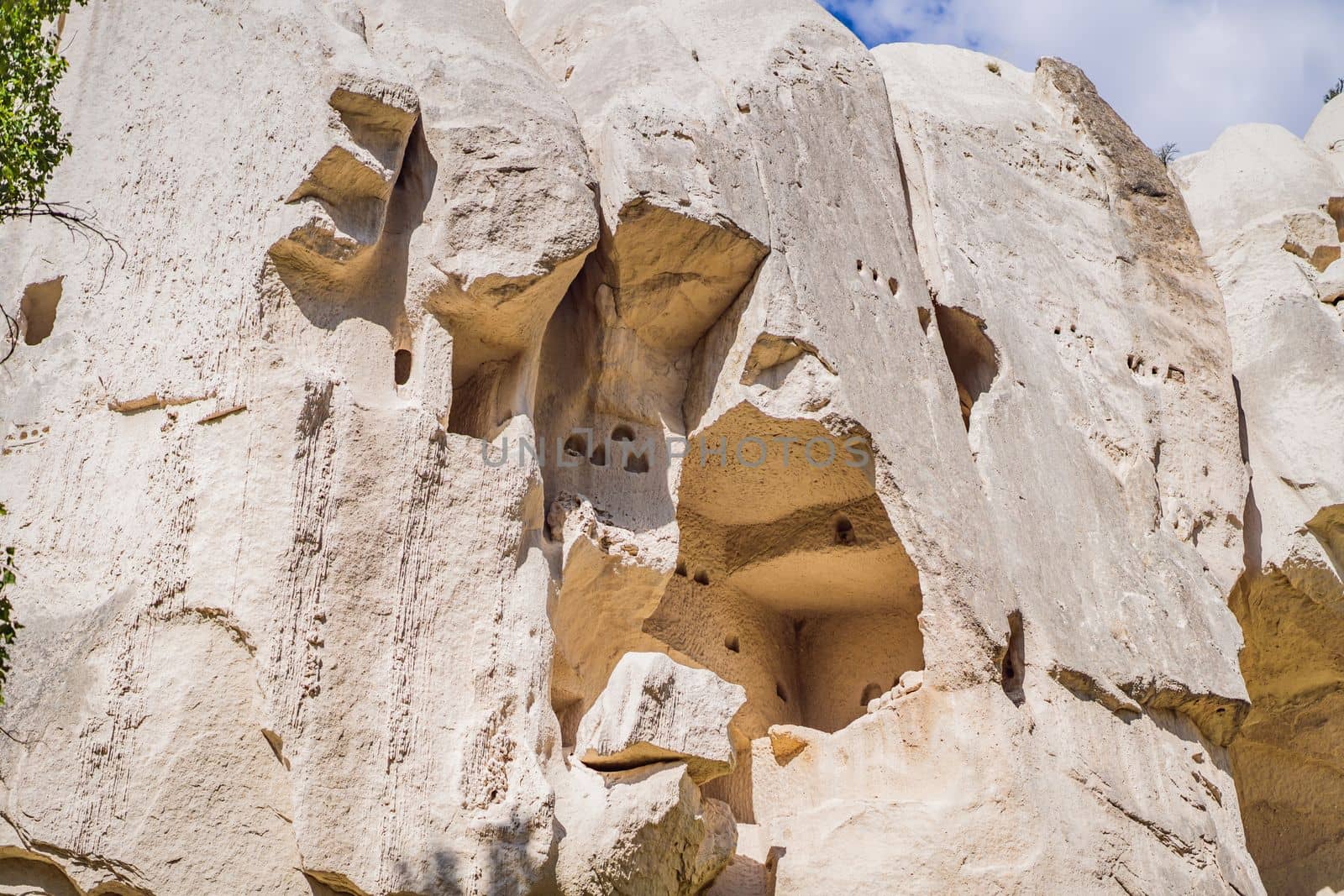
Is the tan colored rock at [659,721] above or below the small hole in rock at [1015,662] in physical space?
below

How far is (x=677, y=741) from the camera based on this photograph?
6777 mm

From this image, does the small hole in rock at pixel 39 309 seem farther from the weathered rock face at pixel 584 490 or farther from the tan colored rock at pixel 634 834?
the tan colored rock at pixel 634 834

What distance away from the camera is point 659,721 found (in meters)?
6.79

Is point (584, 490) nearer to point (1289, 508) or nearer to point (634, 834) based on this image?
point (634, 834)

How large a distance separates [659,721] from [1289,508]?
5.53 meters

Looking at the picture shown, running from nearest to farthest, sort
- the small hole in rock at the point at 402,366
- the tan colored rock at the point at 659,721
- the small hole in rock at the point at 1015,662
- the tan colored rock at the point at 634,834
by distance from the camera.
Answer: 1. the tan colored rock at the point at 634,834
2. the tan colored rock at the point at 659,721
3. the small hole in rock at the point at 402,366
4. the small hole in rock at the point at 1015,662

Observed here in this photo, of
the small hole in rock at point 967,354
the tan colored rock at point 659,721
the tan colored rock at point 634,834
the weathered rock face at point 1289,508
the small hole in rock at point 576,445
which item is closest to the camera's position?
the tan colored rock at point 634,834

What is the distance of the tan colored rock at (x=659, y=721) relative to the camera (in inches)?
266

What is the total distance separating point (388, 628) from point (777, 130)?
4.15 m

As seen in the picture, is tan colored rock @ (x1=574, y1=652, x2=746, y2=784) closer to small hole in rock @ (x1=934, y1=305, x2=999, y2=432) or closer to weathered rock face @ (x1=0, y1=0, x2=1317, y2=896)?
weathered rock face @ (x1=0, y1=0, x2=1317, y2=896)

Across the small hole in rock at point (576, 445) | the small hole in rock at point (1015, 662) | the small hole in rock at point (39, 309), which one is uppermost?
the small hole in rock at point (39, 309)

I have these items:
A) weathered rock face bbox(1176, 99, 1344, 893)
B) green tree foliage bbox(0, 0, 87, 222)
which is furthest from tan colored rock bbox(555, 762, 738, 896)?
weathered rock face bbox(1176, 99, 1344, 893)

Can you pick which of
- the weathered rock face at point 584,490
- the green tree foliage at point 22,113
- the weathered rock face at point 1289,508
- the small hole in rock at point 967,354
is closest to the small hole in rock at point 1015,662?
the weathered rock face at point 584,490

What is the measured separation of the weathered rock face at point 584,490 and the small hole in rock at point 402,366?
0.6 inches
